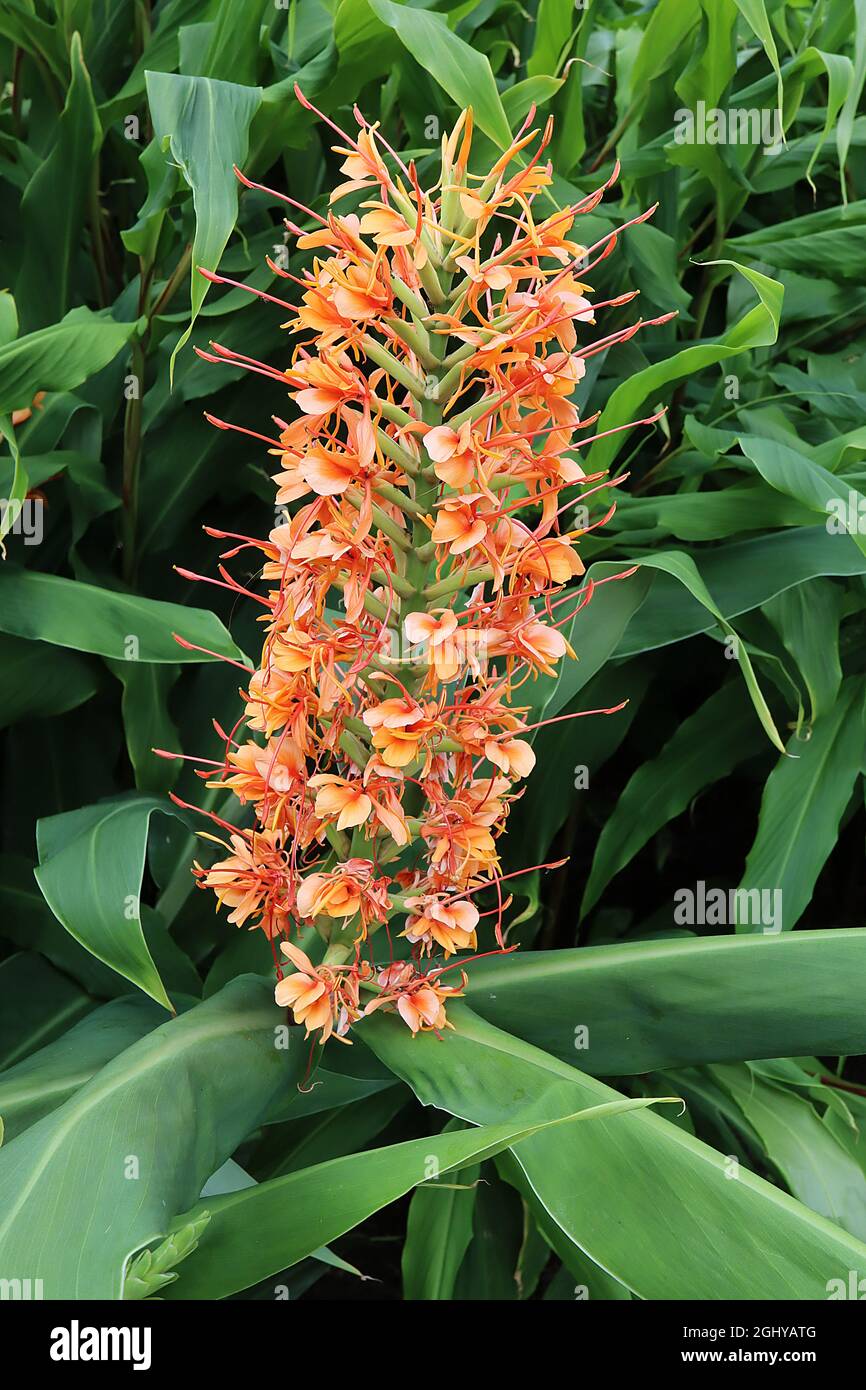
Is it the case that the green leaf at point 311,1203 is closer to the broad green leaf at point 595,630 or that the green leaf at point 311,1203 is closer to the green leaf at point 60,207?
the broad green leaf at point 595,630

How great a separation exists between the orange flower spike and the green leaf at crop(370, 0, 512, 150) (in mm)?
162

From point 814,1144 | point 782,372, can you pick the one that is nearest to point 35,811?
point 814,1144

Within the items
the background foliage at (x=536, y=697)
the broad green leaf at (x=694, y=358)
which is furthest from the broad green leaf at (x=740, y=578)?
the broad green leaf at (x=694, y=358)

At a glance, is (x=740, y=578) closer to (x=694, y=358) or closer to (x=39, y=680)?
(x=694, y=358)

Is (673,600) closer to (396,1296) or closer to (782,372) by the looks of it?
(782,372)

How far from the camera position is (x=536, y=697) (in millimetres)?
1016

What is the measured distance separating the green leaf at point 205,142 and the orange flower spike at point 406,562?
0.10 meters

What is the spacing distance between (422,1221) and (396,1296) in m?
0.52

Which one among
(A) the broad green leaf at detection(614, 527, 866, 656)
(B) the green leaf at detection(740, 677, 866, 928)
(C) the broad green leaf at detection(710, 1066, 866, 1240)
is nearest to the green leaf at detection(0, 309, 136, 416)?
(A) the broad green leaf at detection(614, 527, 866, 656)

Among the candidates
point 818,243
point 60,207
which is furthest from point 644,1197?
point 60,207

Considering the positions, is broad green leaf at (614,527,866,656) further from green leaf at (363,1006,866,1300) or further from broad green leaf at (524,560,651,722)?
green leaf at (363,1006,866,1300)

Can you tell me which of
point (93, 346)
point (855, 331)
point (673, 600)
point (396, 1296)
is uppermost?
point (855, 331)

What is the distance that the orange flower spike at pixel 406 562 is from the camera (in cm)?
72

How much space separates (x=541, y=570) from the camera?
0.75 m
